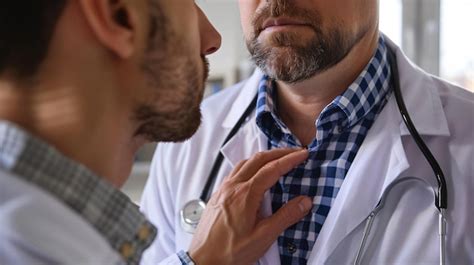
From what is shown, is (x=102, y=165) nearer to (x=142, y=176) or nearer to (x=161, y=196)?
(x=161, y=196)

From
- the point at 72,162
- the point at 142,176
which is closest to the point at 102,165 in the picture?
the point at 72,162

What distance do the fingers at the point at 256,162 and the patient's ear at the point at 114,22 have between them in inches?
15.3

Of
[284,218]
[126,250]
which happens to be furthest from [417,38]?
[126,250]

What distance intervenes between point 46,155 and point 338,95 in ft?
2.01

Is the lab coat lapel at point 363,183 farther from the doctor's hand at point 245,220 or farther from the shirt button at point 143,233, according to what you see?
the shirt button at point 143,233

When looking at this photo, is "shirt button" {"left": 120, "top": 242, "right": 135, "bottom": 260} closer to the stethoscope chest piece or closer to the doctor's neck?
the stethoscope chest piece

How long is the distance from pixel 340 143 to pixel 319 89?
0.36 ft

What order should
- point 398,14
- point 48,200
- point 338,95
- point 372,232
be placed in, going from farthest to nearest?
point 398,14 < point 338,95 < point 372,232 < point 48,200

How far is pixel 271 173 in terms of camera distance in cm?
91

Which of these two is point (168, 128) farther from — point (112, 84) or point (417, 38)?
point (417, 38)

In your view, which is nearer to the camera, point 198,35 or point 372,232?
point 198,35

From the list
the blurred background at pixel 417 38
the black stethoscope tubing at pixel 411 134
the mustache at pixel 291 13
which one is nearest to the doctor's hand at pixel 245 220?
the black stethoscope tubing at pixel 411 134

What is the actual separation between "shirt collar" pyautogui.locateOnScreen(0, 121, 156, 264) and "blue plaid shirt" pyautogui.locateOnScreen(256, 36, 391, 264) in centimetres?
38

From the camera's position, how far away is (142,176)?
1876mm
